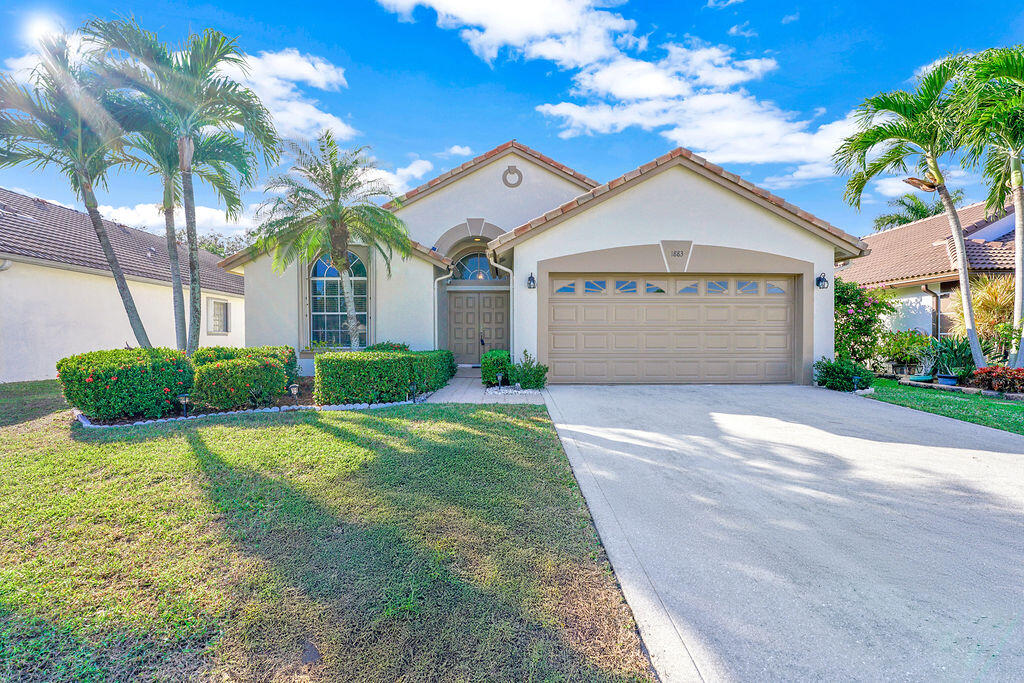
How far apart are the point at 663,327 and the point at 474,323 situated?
18.5 ft

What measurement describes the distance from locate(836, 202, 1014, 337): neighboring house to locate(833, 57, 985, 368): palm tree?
11.4ft

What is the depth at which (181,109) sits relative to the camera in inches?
360

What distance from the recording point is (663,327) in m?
10.3

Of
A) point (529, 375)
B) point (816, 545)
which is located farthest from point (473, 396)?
point (816, 545)

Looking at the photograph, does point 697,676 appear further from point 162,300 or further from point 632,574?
point 162,300

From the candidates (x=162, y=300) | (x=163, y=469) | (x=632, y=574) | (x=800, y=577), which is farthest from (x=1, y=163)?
(x=800, y=577)

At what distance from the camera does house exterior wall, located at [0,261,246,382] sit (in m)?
11.1

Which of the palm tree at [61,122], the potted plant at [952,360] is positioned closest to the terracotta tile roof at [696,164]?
the potted plant at [952,360]

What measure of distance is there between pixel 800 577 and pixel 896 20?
48.8 feet

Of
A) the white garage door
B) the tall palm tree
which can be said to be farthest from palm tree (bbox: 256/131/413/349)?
the tall palm tree

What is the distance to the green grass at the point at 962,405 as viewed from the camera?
6645 mm

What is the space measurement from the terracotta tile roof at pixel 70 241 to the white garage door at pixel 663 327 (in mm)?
13622

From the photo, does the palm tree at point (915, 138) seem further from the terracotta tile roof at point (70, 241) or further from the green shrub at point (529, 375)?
the terracotta tile roof at point (70, 241)

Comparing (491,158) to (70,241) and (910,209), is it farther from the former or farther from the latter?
(910,209)
